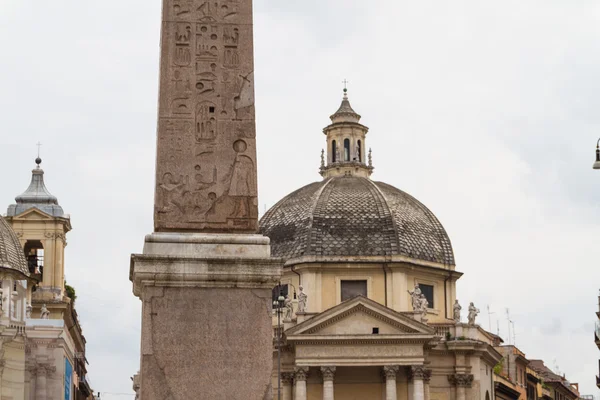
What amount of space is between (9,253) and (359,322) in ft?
46.4

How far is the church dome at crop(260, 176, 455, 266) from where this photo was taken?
72.0 meters

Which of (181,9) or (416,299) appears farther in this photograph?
(416,299)

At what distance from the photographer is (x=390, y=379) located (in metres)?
66.3

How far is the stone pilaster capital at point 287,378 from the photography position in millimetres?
67250

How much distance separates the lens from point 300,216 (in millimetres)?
74125

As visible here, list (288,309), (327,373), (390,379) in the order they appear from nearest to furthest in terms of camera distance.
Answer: (390,379), (327,373), (288,309)

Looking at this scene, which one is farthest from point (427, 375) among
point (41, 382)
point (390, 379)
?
point (41, 382)

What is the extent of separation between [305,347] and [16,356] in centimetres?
1190

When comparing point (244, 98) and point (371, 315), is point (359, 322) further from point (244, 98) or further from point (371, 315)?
point (244, 98)

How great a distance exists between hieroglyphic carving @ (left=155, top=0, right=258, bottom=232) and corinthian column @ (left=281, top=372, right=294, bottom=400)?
166ft

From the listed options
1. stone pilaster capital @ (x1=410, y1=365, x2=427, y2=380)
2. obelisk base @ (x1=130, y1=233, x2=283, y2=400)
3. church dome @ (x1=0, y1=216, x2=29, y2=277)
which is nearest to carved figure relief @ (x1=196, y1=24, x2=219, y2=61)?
obelisk base @ (x1=130, y1=233, x2=283, y2=400)

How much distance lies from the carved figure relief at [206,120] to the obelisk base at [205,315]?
107 cm

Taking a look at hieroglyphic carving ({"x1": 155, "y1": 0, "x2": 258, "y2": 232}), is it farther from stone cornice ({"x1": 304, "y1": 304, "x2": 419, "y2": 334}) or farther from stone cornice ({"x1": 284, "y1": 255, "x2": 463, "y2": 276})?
stone cornice ({"x1": 284, "y1": 255, "x2": 463, "y2": 276})

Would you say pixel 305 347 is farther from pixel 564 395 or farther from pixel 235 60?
pixel 564 395
